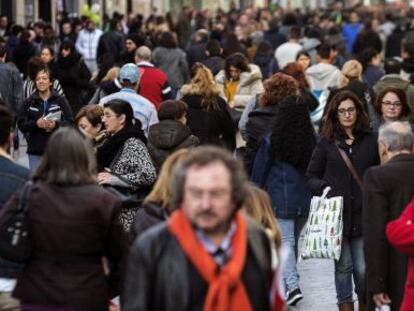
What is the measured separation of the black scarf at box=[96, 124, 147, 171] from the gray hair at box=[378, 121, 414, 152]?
2171mm

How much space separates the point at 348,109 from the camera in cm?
988

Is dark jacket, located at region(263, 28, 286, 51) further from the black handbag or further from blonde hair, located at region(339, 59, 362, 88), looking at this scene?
the black handbag

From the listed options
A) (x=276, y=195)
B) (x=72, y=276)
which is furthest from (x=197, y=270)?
(x=276, y=195)

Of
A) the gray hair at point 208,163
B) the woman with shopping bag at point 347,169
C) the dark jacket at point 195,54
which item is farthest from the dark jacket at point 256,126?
the dark jacket at point 195,54

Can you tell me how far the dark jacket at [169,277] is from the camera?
17.3 feet

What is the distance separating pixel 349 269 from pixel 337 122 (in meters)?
0.94

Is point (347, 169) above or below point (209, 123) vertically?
above

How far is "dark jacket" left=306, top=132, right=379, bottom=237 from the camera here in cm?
966

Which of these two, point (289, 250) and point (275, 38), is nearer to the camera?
point (289, 250)

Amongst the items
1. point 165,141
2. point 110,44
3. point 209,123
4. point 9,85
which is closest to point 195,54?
point 110,44

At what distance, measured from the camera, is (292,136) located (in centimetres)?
1059

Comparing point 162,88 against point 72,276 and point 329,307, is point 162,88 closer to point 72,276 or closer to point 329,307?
point 329,307

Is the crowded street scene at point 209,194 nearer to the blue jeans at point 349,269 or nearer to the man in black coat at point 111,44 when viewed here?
the blue jeans at point 349,269

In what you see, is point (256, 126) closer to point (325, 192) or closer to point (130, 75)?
point (130, 75)
